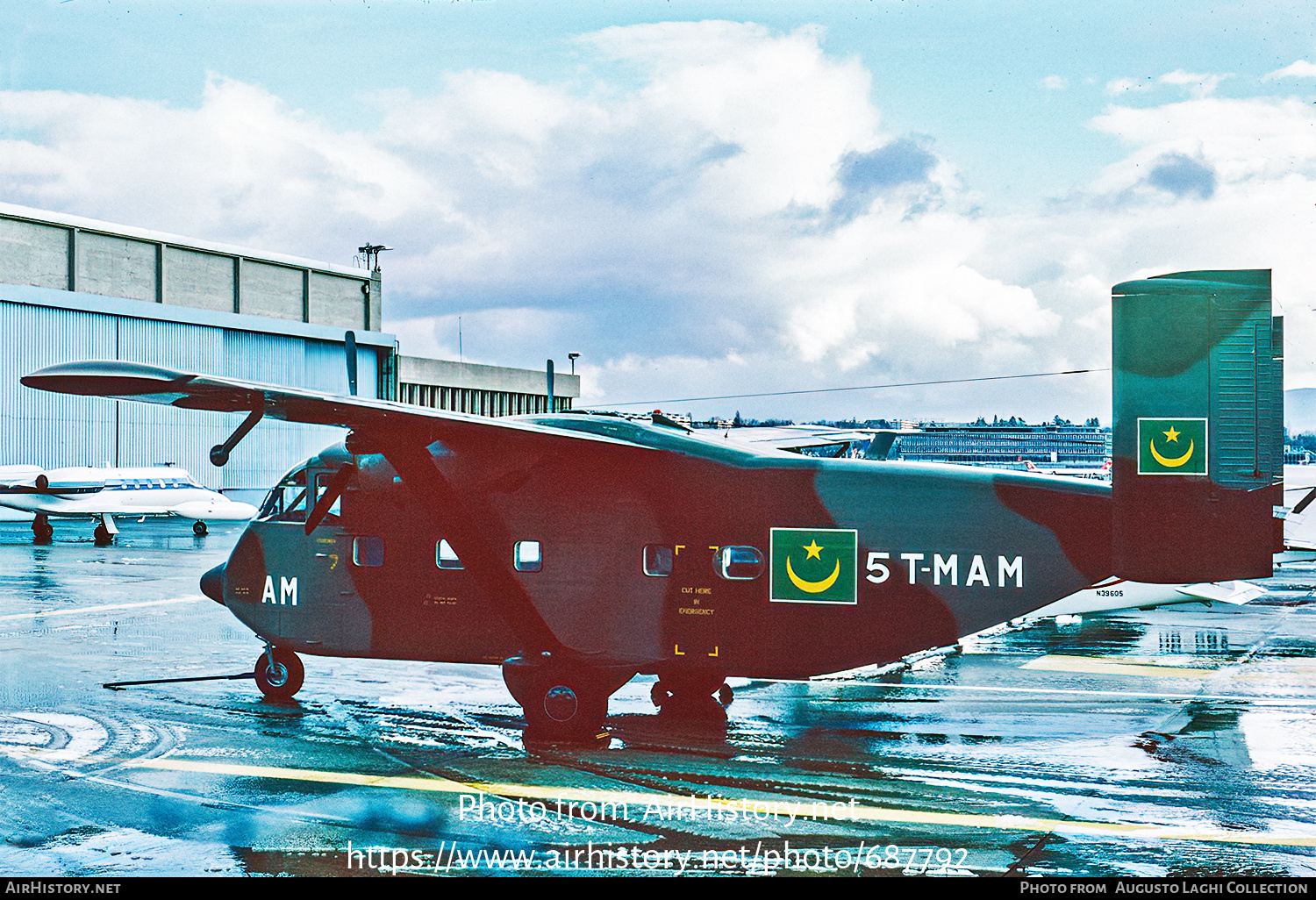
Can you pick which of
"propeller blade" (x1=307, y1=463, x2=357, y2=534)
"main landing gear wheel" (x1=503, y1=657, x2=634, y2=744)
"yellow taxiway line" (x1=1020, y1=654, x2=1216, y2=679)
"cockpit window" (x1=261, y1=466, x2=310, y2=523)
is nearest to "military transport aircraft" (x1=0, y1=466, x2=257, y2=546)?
"cockpit window" (x1=261, y1=466, x2=310, y2=523)

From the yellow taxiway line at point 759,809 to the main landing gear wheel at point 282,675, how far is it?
2.77m

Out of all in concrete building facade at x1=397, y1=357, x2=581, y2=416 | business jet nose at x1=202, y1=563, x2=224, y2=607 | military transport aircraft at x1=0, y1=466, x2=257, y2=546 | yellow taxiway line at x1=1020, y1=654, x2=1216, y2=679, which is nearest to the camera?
business jet nose at x1=202, y1=563, x2=224, y2=607

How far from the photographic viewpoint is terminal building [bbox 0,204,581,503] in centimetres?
4488

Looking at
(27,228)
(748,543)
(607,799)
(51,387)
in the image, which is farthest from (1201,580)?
(27,228)

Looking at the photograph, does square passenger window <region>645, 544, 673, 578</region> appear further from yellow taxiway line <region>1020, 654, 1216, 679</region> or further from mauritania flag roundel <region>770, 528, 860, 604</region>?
yellow taxiway line <region>1020, 654, 1216, 679</region>

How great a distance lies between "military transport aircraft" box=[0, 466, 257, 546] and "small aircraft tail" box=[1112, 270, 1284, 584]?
36582mm

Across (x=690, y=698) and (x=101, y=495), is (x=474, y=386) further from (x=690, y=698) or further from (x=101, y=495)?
(x=690, y=698)

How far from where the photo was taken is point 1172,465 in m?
9.37

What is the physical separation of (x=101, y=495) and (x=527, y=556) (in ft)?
105

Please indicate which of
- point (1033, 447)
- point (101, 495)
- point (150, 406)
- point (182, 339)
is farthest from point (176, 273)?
point (1033, 447)

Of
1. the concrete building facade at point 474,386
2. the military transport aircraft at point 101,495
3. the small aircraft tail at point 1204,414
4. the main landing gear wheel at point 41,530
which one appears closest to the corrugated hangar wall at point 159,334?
the concrete building facade at point 474,386

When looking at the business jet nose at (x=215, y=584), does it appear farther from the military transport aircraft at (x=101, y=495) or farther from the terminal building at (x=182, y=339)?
the terminal building at (x=182, y=339)
